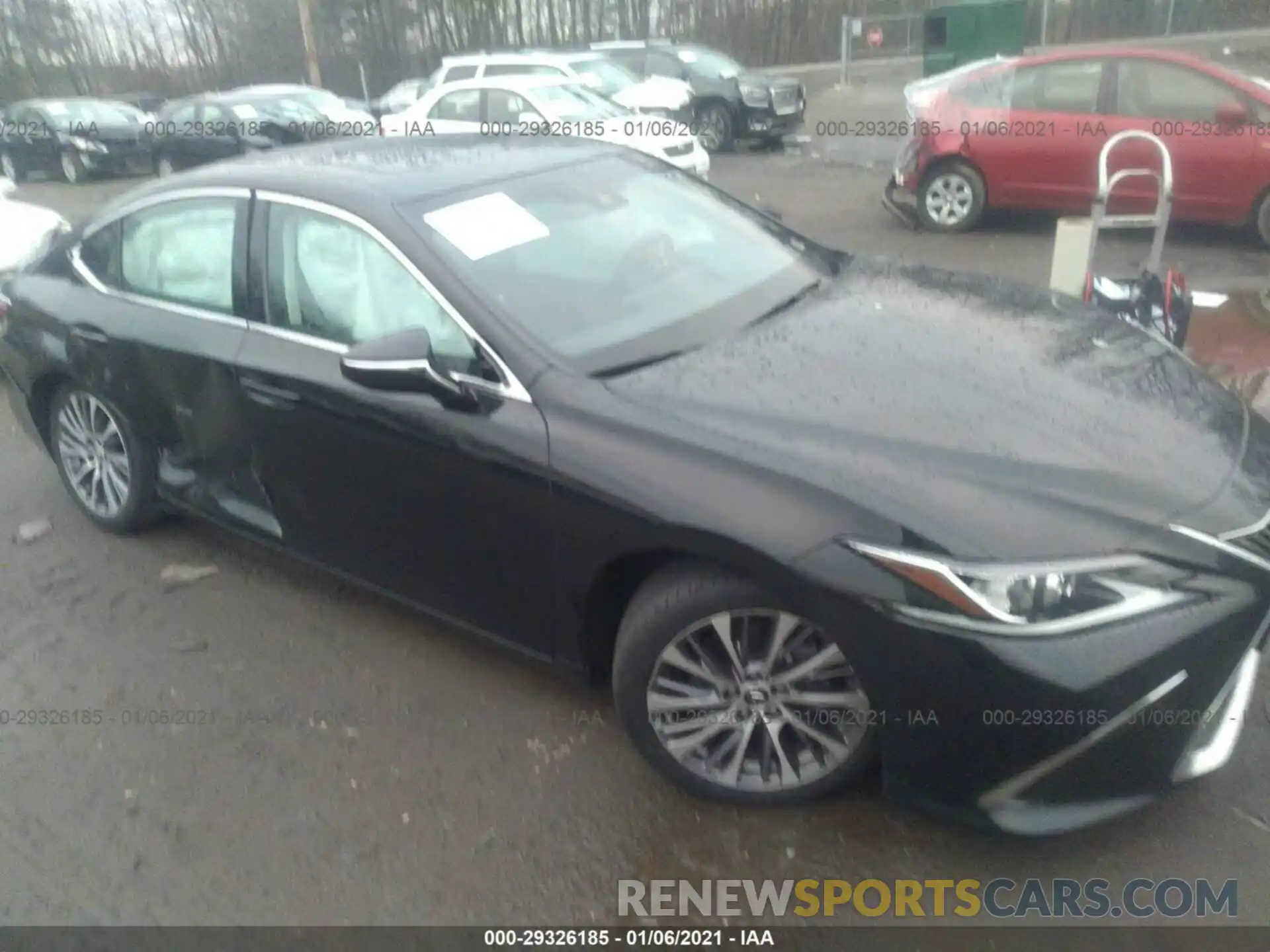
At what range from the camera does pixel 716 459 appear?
2533 millimetres

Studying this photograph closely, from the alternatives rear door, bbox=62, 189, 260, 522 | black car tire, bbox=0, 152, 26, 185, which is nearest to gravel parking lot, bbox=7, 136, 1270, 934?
rear door, bbox=62, 189, 260, 522

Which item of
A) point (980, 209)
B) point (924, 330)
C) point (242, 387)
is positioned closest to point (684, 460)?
point (924, 330)

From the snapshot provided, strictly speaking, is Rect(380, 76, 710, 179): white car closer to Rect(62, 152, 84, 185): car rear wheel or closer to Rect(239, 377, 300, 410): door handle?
Rect(239, 377, 300, 410): door handle

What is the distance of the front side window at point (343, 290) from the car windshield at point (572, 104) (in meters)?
8.97

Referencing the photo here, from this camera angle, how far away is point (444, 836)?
284 cm

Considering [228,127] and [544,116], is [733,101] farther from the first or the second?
[228,127]

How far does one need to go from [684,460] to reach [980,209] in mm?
7442

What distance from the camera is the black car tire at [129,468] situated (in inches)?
163

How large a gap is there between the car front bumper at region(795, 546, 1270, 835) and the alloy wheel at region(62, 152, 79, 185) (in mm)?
20951

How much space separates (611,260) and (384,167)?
2.90 feet

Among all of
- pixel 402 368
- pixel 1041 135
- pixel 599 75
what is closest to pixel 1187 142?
pixel 1041 135

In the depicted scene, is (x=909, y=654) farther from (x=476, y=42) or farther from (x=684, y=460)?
(x=476, y=42)

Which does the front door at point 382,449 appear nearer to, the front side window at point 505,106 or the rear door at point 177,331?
the rear door at point 177,331

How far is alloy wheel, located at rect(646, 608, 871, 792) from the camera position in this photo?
2.55 meters
